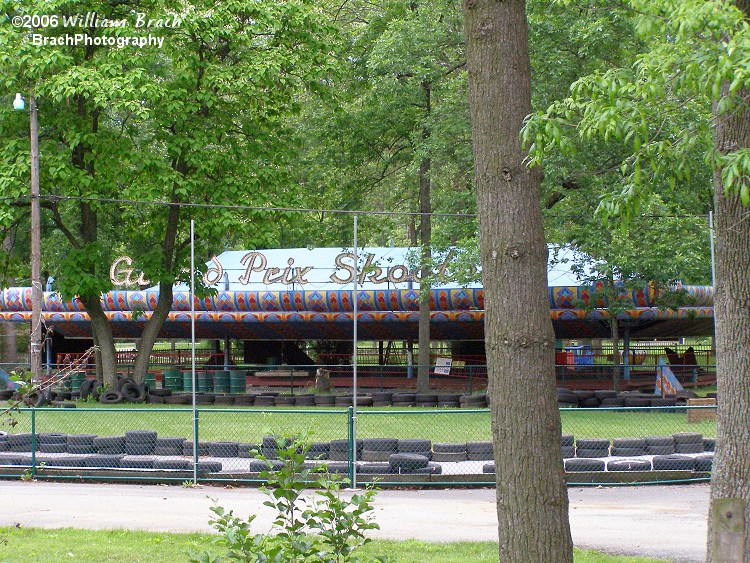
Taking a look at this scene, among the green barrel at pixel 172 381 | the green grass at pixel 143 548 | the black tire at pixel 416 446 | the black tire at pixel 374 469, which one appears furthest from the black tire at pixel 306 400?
the green grass at pixel 143 548

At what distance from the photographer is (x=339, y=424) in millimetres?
21359

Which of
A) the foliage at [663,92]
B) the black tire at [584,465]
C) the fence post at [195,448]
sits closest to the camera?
the foliage at [663,92]

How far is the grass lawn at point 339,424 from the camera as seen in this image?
766 inches

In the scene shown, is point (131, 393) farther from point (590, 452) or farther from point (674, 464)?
point (674, 464)

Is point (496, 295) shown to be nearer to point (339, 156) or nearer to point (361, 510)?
point (361, 510)

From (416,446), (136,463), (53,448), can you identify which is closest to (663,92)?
(416,446)

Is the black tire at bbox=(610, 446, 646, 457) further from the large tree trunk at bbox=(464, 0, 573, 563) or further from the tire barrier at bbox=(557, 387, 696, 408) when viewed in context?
the large tree trunk at bbox=(464, 0, 573, 563)

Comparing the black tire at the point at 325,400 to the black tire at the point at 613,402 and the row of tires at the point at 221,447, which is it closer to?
the black tire at the point at 613,402

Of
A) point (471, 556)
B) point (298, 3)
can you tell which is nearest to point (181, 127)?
point (298, 3)

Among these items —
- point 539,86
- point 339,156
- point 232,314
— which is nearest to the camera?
point 539,86

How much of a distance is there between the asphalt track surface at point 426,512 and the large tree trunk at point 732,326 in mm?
2192

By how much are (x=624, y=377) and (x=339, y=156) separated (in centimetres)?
1161

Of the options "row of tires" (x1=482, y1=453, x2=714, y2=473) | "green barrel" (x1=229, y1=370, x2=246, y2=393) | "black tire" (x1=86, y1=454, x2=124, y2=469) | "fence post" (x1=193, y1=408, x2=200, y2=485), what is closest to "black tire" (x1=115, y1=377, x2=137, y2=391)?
"green barrel" (x1=229, y1=370, x2=246, y2=393)

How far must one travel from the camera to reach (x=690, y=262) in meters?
23.4
